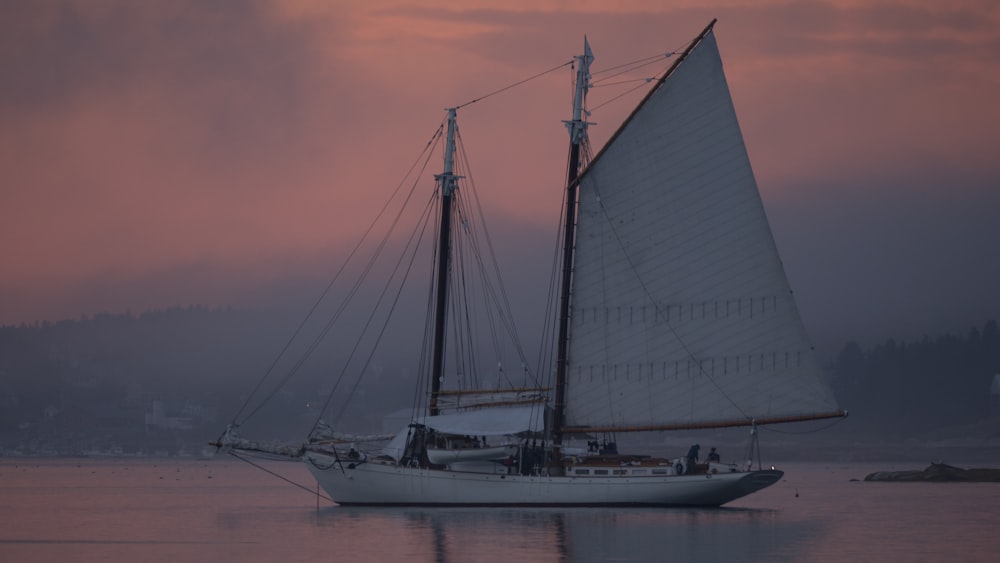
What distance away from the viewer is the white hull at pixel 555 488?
73.5 m

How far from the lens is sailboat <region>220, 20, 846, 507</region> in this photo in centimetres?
7275

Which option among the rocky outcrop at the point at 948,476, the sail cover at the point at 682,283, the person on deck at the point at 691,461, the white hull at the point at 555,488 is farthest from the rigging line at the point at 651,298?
the rocky outcrop at the point at 948,476

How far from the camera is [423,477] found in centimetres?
7562

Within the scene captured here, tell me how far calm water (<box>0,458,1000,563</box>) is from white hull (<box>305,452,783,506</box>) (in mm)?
1015

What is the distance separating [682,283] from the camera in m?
73.6

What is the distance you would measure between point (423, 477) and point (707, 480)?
1385 centimetres

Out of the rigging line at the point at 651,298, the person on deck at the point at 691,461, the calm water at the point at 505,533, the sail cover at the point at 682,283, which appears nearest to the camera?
the calm water at the point at 505,533

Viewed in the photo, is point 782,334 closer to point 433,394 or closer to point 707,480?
point 707,480

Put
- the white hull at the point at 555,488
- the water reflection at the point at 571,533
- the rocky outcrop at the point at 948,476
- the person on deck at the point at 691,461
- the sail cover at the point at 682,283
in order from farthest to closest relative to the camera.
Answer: the rocky outcrop at the point at 948,476, the person on deck at the point at 691,461, the white hull at the point at 555,488, the sail cover at the point at 682,283, the water reflection at the point at 571,533

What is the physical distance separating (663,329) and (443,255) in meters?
13.2

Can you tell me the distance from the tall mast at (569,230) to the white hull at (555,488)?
2215 mm

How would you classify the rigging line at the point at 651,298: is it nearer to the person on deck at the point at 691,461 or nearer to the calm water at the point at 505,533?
the person on deck at the point at 691,461

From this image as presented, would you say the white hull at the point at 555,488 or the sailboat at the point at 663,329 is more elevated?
the sailboat at the point at 663,329

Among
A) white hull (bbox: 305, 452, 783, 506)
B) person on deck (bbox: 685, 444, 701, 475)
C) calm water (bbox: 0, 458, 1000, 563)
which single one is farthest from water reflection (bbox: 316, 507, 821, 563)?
person on deck (bbox: 685, 444, 701, 475)
